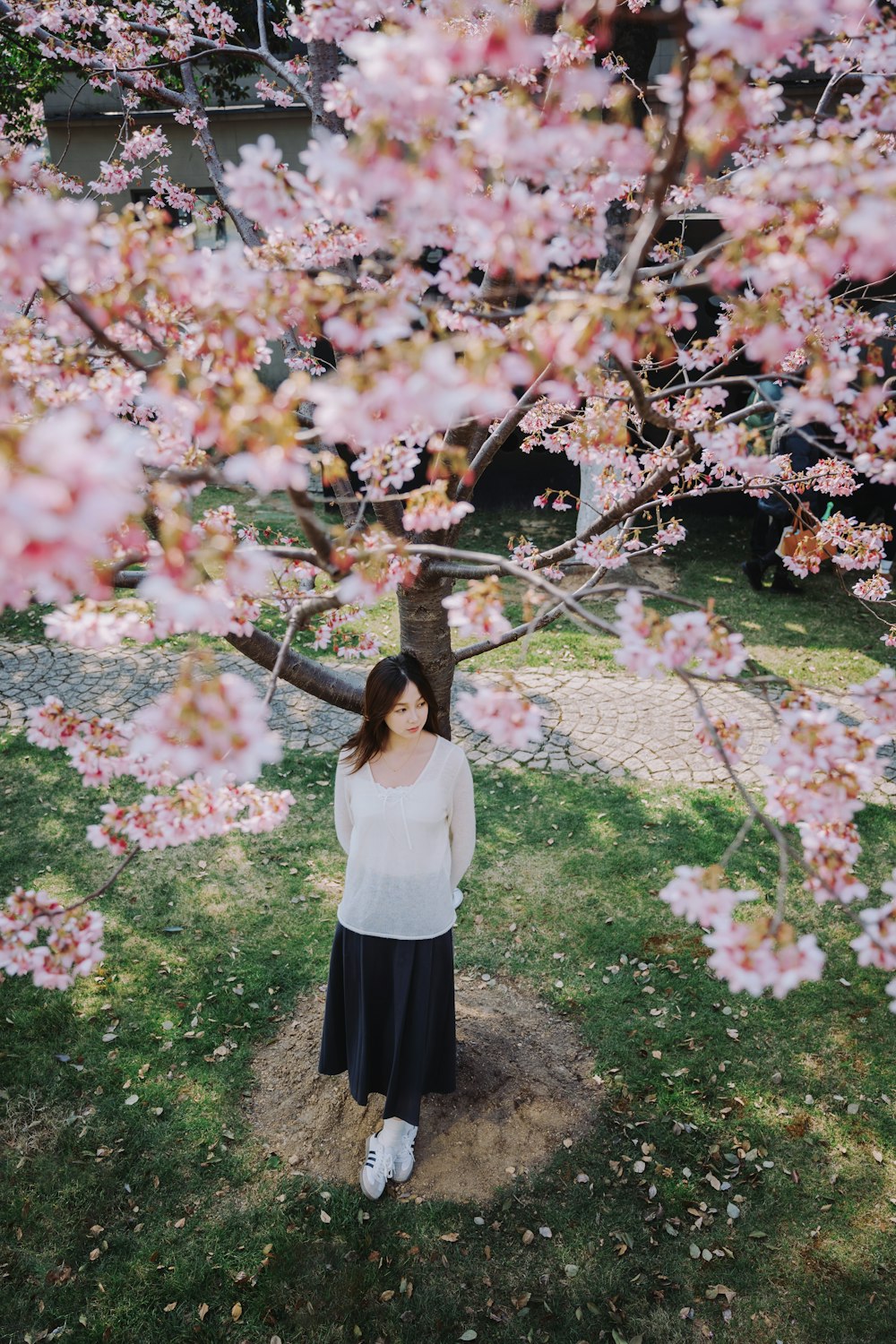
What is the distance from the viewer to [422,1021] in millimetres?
3436

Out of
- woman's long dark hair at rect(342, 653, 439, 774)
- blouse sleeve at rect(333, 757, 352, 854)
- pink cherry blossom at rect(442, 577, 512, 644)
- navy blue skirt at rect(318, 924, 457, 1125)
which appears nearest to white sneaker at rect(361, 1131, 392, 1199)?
navy blue skirt at rect(318, 924, 457, 1125)

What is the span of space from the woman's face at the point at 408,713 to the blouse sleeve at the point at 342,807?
355 mm

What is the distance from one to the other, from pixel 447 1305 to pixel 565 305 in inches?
140

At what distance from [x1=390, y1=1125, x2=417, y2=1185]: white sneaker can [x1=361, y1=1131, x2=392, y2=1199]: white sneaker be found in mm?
17

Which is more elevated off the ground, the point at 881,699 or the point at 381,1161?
the point at 881,699

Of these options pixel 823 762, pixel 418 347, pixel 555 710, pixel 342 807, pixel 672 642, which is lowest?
pixel 555 710

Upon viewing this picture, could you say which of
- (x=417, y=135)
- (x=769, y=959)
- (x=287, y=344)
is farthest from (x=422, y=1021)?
(x=287, y=344)

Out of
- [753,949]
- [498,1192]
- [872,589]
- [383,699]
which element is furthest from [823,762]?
[872,589]

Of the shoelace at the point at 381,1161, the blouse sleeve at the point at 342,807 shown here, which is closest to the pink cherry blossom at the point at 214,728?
the blouse sleeve at the point at 342,807

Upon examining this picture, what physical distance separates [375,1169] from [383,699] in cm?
207

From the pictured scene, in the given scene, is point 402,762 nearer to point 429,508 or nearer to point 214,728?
point 429,508

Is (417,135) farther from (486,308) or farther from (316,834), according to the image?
(316,834)

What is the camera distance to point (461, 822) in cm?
341

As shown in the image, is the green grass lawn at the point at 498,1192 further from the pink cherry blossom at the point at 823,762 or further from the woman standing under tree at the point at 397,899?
the pink cherry blossom at the point at 823,762
